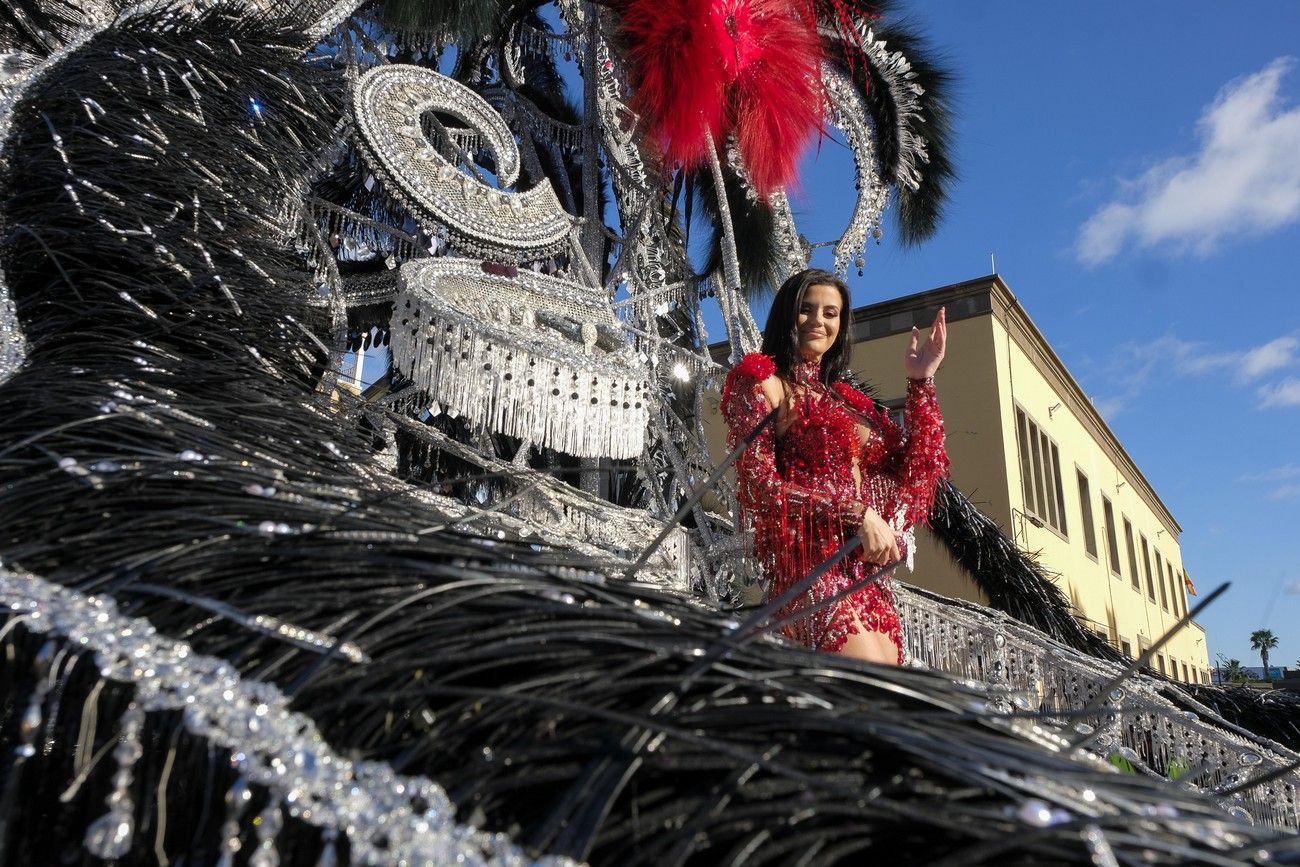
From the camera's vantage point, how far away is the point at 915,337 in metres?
2.09

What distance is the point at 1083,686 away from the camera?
3354 mm

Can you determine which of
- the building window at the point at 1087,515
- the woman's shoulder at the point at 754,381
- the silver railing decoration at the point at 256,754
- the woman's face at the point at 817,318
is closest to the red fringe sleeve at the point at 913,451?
the woman's face at the point at 817,318

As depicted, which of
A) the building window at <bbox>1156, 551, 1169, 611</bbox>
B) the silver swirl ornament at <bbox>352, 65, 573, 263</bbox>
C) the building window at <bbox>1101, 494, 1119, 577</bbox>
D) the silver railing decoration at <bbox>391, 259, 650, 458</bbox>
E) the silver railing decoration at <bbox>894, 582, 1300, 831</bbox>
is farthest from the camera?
the building window at <bbox>1156, 551, 1169, 611</bbox>

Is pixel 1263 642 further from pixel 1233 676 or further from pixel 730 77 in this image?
pixel 730 77

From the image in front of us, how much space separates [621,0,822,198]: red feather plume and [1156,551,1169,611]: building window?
2052 centimetres

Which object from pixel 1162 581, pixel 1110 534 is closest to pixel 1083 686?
pixel 1110 534

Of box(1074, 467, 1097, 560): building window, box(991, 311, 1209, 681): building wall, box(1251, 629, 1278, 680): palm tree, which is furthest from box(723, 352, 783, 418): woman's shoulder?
box(1251, 629, 1278, 680): palm tree

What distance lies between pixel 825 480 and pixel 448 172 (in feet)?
5.45

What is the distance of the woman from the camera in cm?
179

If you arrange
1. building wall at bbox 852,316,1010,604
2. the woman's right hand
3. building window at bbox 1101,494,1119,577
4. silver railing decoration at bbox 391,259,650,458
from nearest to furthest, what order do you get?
the woman's right hand < silver railing decoration at bbox 391,259,650,458 < building wall at bbox 852,316,1010,604 < building window at bbox 1101,494,1119,577

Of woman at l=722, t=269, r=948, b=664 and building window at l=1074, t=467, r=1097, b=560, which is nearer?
woman at l=722, t=269, r=948, b=664

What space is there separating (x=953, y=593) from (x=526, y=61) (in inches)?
254

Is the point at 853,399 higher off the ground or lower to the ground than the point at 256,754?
higher

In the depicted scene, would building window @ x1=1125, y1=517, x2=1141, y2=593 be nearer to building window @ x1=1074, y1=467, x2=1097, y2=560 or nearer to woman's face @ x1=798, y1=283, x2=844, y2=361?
building window @ x1=1074, y1=467, x2=1097, y2=560
